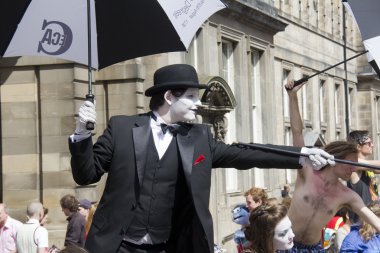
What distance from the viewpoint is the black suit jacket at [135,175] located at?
512cm

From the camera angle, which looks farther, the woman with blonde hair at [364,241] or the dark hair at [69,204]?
the dark hair at [69,204]

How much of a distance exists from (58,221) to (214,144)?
507 inches

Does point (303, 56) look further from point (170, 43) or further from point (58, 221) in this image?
point (170, 43)

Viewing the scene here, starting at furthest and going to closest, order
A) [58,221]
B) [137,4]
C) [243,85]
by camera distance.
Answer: [243,85] → [58,221] → [137,4]

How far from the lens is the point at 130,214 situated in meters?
5.12

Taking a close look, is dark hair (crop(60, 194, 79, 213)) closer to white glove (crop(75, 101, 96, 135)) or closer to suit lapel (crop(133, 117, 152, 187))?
suit lapel (crop(133, 117, 152, 187))

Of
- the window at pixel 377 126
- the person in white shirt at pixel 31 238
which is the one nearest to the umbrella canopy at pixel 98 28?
the person in white shirt at pixel 31 238

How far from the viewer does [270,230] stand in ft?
18.8

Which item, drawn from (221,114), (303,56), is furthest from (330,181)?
(303,56)

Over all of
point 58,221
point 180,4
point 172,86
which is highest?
point 180,4

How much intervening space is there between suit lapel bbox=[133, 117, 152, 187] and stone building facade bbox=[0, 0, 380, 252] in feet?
41.8

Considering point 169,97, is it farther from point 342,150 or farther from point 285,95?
point 285,95

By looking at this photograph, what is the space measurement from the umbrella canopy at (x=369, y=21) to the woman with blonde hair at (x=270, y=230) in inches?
73.2

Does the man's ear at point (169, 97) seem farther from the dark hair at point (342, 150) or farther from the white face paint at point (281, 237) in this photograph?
the dark hair at point (342, 150)
